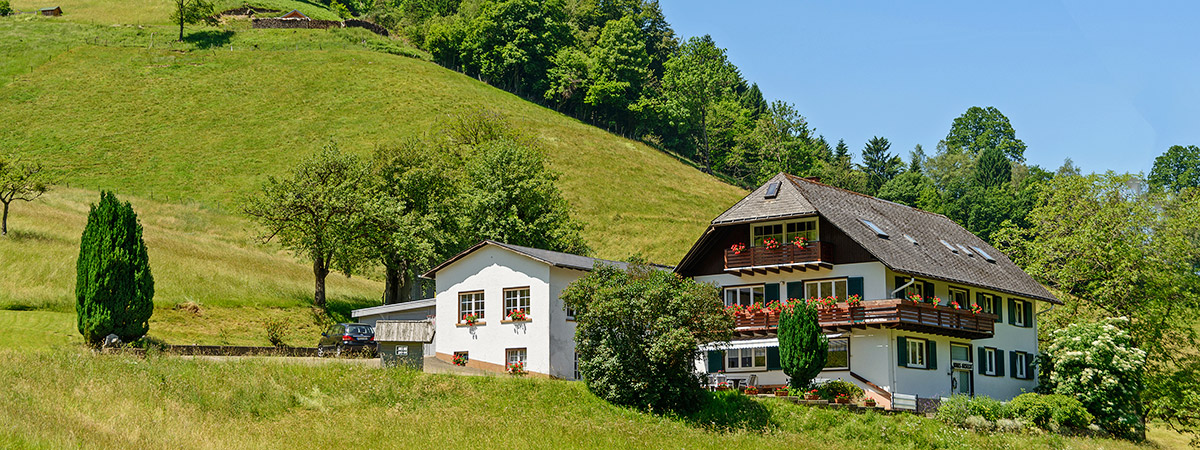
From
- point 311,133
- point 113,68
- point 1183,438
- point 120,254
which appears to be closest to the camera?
point 120,254

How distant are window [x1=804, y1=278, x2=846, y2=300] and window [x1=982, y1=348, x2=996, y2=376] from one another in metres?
8.36

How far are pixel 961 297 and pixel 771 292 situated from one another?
9007 mm

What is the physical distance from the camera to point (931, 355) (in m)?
40.4

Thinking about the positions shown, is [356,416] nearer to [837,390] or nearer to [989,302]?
[837,390]

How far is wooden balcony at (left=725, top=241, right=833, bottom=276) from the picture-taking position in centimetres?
3953

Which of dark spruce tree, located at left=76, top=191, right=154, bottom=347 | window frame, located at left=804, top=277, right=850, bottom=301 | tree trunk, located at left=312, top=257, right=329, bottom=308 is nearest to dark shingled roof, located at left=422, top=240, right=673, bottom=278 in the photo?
window frame, located at left=804, top=277, right=850, bottom=301

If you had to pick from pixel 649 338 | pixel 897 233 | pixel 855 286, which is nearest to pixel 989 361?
pixel 897 233

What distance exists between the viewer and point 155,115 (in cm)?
10181

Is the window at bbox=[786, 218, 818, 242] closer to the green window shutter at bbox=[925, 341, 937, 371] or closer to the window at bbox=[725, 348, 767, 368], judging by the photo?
the window at bbox=[725, 348, 767, 368]

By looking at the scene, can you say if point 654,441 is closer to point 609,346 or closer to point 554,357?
point 609,346

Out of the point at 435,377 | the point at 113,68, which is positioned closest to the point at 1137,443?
the point at 435,377

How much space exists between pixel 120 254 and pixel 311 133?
63856 mm

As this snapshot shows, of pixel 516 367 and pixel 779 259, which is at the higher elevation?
pixel 779 259

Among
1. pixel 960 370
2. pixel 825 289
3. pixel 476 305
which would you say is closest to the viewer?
pixel 825 289
